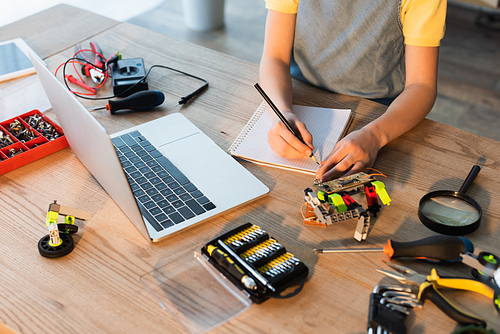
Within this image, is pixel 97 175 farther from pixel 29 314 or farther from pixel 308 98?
pixel 308 98

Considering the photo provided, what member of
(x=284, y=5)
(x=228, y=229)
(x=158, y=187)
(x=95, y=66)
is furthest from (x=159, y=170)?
(x=284, y=5)

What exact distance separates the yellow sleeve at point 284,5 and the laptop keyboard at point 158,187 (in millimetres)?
533

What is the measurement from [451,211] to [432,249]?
5.3 inches

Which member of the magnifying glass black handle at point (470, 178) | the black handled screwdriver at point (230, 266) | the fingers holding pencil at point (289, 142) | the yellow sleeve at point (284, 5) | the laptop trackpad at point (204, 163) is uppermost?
the yellow sleeve at point (284, 5)

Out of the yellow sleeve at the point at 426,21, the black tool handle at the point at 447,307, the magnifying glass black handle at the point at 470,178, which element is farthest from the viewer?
the yellow sleeve at the point at 426,21

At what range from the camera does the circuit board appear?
2.30 feet

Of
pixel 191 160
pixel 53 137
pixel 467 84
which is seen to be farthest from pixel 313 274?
pixel 467 84

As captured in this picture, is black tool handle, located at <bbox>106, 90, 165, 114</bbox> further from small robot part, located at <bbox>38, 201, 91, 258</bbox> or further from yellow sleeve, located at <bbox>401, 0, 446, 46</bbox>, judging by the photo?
yellow sleeve, located at <bbox>401, 0, 446, 46</bbox>

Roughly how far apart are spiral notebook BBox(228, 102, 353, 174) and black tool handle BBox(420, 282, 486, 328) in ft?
1.06

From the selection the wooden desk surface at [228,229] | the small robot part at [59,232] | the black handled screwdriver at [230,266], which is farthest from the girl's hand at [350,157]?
the small robot part at [59,232]

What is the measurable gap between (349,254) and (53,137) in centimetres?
68

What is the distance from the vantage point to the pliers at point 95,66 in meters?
1.09

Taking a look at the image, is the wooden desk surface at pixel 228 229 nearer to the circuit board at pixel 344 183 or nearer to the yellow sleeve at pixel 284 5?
the circuit board at pixel 344 183

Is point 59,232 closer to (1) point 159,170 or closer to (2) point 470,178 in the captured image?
(1) point 159,170
